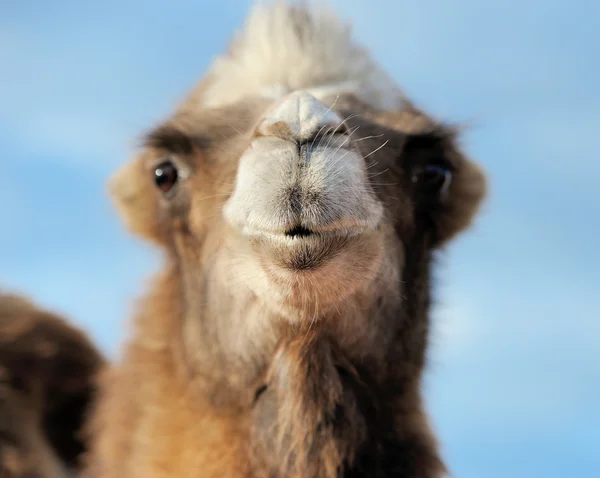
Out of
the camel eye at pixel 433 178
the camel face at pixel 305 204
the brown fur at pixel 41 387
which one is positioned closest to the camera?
the camel face at pixel 305 204

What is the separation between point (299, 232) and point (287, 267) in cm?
18

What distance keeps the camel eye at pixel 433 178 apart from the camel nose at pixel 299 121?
1045mm

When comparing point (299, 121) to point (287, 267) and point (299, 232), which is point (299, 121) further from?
point (287, 267)

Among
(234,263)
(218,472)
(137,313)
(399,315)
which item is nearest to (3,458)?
(137,313)

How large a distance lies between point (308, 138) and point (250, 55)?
150cm

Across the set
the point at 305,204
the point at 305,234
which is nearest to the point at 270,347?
the point at 305,234

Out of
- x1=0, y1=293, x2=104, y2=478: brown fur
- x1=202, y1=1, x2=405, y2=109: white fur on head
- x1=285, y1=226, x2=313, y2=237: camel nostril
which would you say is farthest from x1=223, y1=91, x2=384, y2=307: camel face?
x1=0, y1=293, x2=104, y2=478: brown fur

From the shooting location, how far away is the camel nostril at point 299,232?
2.96 m

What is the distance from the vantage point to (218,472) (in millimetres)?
3881

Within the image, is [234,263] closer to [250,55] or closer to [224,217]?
[224,217]

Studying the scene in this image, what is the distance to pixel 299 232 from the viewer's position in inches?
117

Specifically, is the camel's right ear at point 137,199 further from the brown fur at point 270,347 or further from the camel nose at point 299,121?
the camel nose at point 299,121

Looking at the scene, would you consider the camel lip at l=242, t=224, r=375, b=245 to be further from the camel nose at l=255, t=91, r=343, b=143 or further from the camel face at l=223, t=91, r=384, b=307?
the camel nose at l=255, t=91, r=343, b=143

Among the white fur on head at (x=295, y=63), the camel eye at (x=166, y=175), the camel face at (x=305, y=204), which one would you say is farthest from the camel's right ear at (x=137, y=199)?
the camel face at (x=305, y=204)
